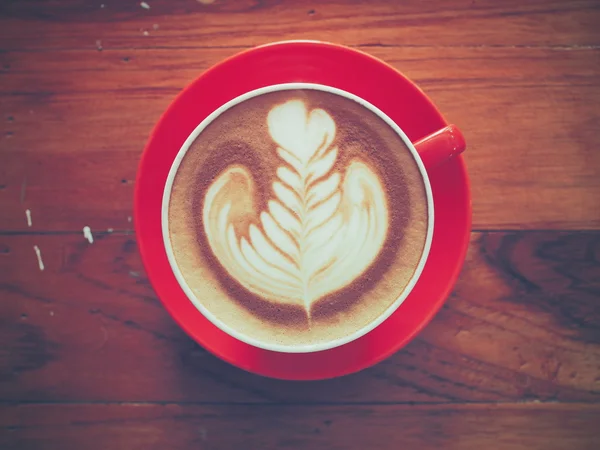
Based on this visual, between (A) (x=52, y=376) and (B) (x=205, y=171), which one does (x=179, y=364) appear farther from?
(B) (x=205, y=171)

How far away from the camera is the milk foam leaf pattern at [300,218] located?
2.16 feet

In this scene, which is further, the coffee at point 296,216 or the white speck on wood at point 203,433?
the white speck on wood at point 203,433

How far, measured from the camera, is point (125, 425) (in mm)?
896

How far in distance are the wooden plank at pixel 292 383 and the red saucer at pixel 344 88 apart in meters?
0.15

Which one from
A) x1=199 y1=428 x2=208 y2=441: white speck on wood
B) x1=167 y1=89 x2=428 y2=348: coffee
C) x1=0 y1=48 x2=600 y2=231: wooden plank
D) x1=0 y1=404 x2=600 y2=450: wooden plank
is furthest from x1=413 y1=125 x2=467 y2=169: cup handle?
x1=199 y1=428 x2=208 y2=441: white speck on wood

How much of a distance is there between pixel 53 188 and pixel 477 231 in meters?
A: 0.82

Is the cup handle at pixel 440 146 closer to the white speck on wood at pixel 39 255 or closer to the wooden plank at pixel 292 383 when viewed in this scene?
the wooden plank at pixel 292 383

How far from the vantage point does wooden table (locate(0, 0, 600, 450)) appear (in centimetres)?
89

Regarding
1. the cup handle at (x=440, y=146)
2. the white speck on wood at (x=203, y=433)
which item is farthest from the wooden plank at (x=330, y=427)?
the cup handle at (x=440, y=146)

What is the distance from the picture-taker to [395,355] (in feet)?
2.89

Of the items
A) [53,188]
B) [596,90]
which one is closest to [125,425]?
[53,188]

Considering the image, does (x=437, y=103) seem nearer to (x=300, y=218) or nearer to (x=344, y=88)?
(x=344, y=88)

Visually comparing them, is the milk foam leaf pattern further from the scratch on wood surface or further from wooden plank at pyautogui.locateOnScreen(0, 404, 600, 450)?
the scratch on wood surface

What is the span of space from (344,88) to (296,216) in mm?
249
